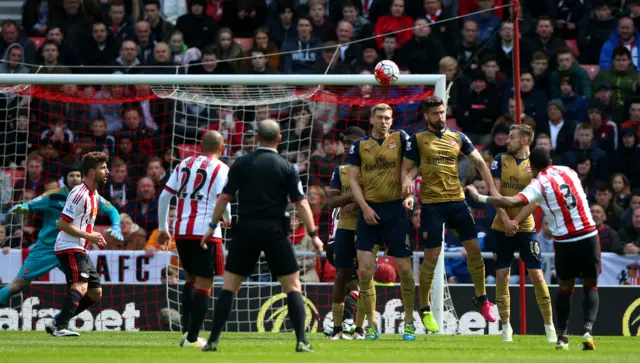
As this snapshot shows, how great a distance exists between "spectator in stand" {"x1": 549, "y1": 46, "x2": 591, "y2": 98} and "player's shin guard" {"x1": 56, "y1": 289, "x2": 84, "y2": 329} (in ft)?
35.8

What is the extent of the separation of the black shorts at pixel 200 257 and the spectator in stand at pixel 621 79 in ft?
37.5

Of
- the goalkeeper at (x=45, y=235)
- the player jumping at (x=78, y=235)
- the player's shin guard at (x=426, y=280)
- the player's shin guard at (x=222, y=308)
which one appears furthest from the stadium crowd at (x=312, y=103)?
the player's shin guard at (x=222, y=308)

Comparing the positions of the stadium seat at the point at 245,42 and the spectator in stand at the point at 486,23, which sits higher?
the spectator in stand at the point at 486,23

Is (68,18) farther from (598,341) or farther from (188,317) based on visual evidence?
(598,341)

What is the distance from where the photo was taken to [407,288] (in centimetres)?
1337

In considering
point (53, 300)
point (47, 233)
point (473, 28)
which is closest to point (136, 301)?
point (53, 300)

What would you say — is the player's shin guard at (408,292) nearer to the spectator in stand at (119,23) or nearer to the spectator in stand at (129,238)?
the spectator in stand at (129,238)

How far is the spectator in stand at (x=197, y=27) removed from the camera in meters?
22.4

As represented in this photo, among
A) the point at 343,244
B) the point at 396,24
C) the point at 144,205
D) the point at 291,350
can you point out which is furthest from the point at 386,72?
the point at 396,24

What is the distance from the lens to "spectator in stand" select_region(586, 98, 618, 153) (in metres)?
20.3

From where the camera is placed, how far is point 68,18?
23.1m

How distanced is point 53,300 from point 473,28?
31.6 ft

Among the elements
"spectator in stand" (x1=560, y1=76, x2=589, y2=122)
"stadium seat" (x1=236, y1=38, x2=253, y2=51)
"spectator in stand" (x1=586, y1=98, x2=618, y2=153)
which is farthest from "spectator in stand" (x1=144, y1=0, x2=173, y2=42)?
"spectator in stand" (x1=586, y1=98, x2=618, y2=153)

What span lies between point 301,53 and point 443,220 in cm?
877
